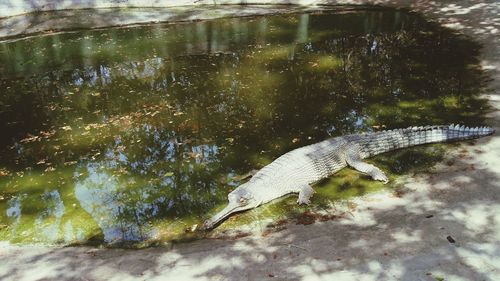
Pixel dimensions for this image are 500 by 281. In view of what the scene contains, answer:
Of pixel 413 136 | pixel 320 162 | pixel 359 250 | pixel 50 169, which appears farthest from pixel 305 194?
pixel 50 169

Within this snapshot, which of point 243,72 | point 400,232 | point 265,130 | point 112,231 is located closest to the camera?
point 400,232

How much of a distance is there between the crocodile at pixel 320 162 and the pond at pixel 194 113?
0.14m

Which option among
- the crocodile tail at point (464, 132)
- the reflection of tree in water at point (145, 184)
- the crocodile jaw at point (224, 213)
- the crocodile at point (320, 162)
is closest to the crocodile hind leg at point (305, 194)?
the crocodile at point (320, 162)

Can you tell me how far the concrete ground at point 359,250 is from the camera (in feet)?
13.2

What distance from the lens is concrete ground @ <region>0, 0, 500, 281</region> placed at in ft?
13.2

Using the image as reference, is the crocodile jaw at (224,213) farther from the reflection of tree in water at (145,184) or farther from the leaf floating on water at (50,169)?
the leaf floating on water at (50,169)

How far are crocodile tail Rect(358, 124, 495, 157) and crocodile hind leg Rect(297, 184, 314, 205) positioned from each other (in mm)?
1154

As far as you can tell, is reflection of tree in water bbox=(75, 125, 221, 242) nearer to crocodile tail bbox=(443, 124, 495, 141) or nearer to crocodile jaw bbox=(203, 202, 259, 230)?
crocodile jaw bbox=(203, 202, 259, 230)

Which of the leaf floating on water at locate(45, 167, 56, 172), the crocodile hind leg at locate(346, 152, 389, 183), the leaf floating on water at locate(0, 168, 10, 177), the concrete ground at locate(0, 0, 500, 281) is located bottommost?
the concrete ground at locate(0, 0, 500, 281)

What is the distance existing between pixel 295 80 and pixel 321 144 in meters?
3.12

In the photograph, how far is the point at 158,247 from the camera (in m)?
4.89

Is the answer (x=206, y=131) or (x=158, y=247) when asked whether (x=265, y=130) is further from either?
(x=158, y=247)

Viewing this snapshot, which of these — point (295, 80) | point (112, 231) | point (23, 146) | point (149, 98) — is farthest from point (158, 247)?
point (295, 80)

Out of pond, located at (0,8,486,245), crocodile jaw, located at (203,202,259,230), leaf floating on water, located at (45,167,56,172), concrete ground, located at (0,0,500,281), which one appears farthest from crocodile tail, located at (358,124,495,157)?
leaf floating on water, located at (45,167,56,172)
